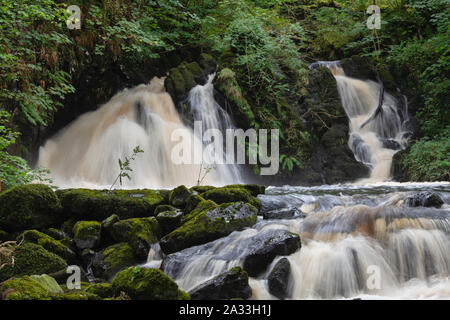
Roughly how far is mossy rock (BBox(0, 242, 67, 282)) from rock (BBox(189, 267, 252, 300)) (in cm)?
181

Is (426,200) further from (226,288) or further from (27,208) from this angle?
(27,208)

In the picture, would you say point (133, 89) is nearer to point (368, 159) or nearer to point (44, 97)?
point (44, 97)

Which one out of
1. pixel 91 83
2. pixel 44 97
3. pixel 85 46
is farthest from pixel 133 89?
pixel 44 97

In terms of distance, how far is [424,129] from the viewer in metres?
12.3

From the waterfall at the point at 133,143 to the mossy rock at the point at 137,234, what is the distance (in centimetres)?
385

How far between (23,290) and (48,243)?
6.69 feet

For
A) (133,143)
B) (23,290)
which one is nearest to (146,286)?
(23,290)

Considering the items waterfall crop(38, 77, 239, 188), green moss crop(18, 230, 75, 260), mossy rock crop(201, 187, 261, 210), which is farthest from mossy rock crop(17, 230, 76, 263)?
waterfall crop(38, 77, 239, 188)

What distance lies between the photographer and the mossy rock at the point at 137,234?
491cm

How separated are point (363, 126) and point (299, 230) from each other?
870cm

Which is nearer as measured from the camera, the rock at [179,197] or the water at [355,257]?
the water at [355,257]

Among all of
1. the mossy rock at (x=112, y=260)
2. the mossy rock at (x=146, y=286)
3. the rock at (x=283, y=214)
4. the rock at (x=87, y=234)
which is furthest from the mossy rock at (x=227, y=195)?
the mossy rock at (x=146, y=286)

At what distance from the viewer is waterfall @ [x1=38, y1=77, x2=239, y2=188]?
9.15 m

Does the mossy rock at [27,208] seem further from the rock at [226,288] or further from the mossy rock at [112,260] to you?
the rock at [226,288]
